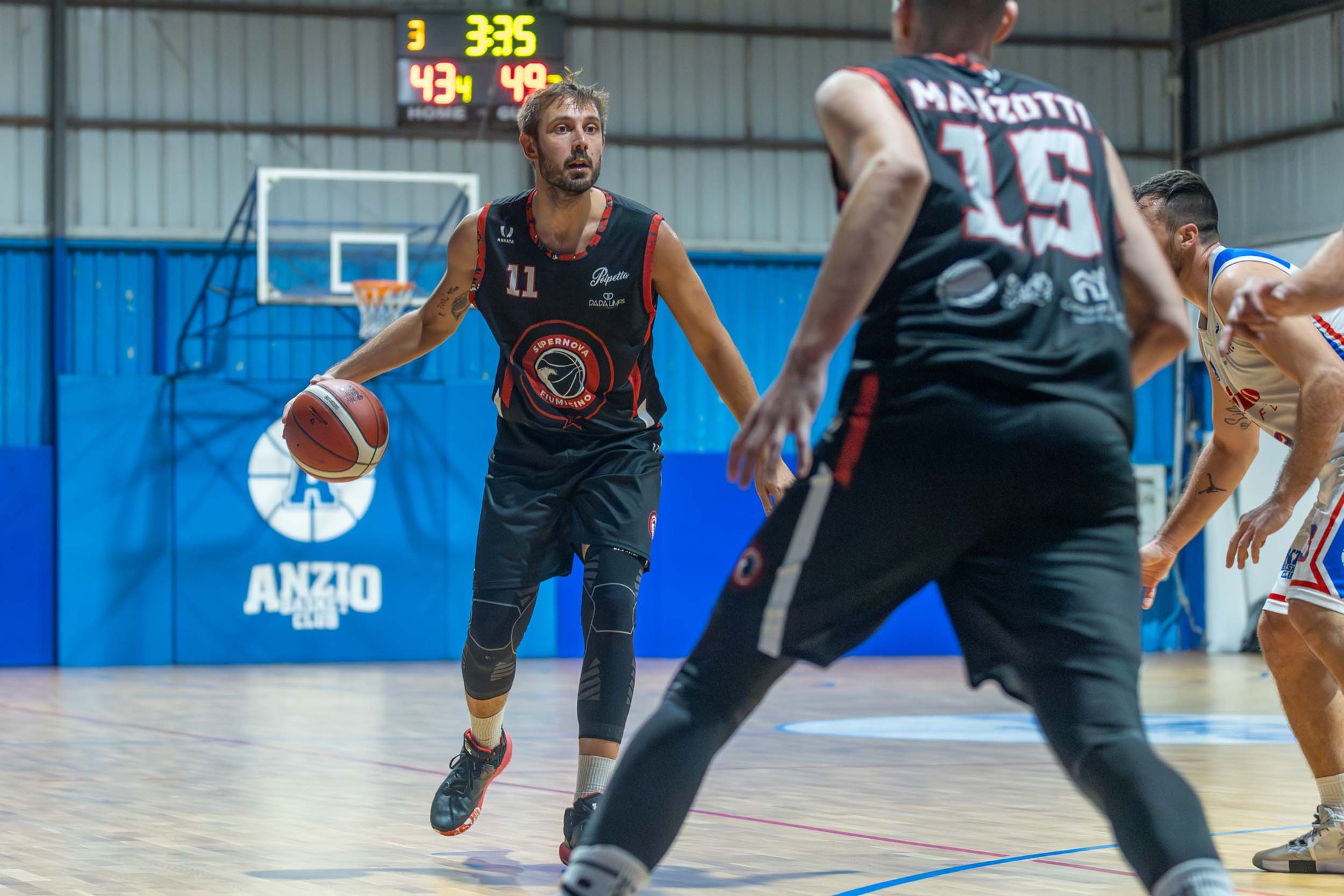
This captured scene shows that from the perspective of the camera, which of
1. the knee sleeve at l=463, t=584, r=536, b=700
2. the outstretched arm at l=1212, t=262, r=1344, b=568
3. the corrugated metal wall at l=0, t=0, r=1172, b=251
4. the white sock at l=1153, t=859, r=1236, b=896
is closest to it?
the white sock at l=1153, t=859, r=1236, b=896

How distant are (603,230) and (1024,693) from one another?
2467 millimetres

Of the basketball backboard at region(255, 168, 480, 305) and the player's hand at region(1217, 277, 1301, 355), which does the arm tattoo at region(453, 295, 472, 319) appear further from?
the basketball backboard at region(255, 168, 480, 305)

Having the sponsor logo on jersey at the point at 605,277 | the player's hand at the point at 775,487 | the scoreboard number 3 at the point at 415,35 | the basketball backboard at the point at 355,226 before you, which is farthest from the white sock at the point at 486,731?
the scoreboard number 3 at the point at 415,35

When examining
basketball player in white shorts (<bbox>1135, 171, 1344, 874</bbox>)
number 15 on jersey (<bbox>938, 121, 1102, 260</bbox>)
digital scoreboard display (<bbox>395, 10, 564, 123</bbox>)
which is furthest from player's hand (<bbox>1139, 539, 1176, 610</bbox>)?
digital scoreboard display (<bbox>395, 10, 564, 123</bbox>)

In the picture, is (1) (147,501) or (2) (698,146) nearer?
(1) (147,501)

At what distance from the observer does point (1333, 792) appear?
4629 millimetres

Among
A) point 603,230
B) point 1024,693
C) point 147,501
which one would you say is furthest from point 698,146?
point 1024,693

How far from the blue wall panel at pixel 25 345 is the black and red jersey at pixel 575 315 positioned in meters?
15.0

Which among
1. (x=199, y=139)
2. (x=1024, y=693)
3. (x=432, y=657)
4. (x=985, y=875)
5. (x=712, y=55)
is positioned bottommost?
(x=432, y=657)

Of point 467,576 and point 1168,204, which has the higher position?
point 1168,204

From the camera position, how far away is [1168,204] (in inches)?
182

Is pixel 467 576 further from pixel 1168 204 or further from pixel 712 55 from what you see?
pixel 1168 204

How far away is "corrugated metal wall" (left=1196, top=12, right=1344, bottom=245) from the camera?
19297 millimetres

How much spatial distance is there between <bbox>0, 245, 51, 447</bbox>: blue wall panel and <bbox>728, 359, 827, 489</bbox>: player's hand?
56.9ft
